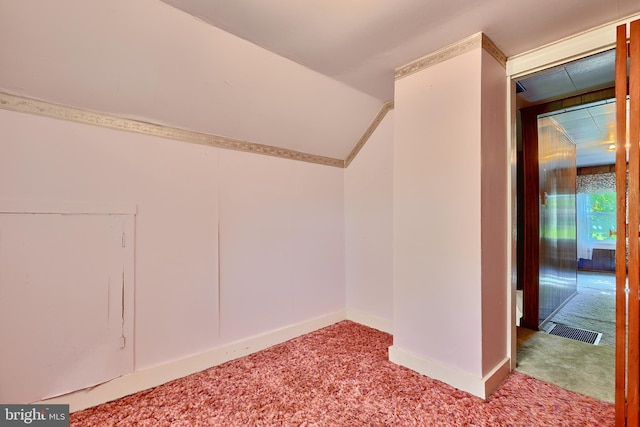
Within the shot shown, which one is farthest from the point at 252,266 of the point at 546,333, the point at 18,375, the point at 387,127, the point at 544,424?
the point at 546,333

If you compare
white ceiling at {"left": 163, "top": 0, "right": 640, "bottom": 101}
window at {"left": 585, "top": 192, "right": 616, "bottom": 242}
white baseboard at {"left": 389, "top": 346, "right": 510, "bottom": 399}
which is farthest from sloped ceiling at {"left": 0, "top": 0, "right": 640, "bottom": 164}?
window at {"left": 585, "top": 192, "right": 616, "bottom": 242}

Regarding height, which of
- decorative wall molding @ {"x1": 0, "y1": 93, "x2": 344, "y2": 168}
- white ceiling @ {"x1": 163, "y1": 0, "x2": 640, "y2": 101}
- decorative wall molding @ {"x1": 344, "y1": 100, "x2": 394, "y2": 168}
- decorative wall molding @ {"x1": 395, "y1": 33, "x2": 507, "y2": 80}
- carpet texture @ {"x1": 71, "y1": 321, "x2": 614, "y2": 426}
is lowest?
carpet texture @ {"x1": 71, "y1": 321, "x2": 614, "y2": 426}

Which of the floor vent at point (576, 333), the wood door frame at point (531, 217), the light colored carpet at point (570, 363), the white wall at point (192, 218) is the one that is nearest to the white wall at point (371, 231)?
the white wall at point (192, 218)

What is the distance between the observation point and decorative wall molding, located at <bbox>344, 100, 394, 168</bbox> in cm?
294

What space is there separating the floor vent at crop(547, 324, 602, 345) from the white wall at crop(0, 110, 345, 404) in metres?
2.43

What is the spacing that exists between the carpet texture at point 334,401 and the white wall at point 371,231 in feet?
2.67

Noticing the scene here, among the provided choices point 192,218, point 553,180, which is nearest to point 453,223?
point 192,218

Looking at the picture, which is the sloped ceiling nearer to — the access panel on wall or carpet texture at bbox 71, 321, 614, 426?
the access panel on wall

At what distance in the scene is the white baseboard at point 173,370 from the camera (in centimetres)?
176

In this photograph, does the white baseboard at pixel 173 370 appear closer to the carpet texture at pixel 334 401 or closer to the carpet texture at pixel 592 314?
the carpet texture at pixel 334 401

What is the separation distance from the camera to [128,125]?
6.43 feet

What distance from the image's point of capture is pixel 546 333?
2.90m

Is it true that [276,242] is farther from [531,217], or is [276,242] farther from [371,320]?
[531,217]

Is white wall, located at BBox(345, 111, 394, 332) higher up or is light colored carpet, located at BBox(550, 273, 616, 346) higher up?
white wall, located at BBox(345, 111, 394, 332)
